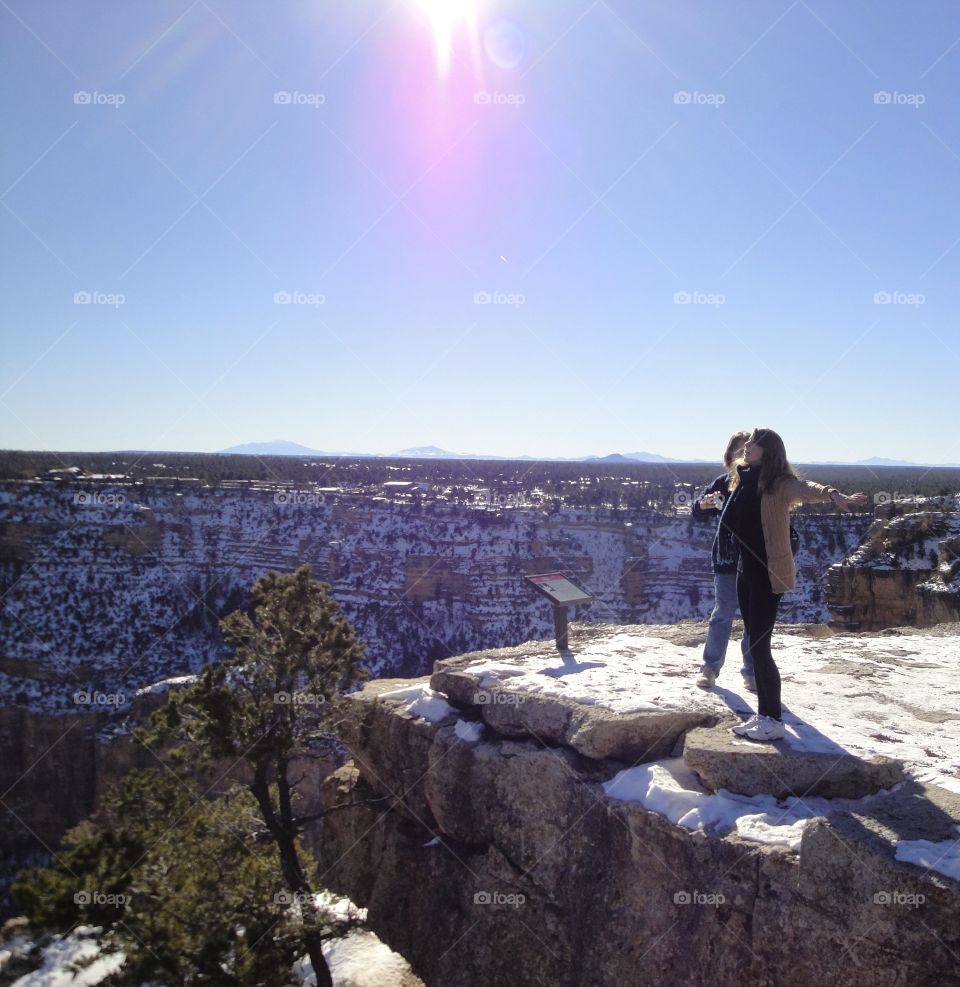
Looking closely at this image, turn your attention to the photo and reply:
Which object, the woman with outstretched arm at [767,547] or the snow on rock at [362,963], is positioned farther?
the snow on rock at [362,963]

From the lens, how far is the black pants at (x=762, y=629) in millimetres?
4895

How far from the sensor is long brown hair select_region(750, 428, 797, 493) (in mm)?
4988

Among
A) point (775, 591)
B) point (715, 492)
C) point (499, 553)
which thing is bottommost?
point (499, 553)

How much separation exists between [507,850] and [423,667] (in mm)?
22896

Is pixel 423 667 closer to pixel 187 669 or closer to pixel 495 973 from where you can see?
pixel 187 669

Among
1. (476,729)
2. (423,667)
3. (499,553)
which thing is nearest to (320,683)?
(476,729)

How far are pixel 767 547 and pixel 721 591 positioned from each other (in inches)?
45.0

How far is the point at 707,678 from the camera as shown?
596 centimetres

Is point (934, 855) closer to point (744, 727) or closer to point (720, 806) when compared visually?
point (720, 806)

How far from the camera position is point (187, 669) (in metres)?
27.2

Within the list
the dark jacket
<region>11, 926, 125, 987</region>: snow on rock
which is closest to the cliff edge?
the dark jacket

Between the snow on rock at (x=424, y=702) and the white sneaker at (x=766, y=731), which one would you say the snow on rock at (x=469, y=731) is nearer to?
the snow on rock at (x=424, y=702)

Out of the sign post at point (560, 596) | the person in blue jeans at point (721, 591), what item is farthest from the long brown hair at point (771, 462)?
the sign post at point (560, 596)

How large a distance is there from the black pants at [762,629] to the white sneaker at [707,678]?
980 mm
